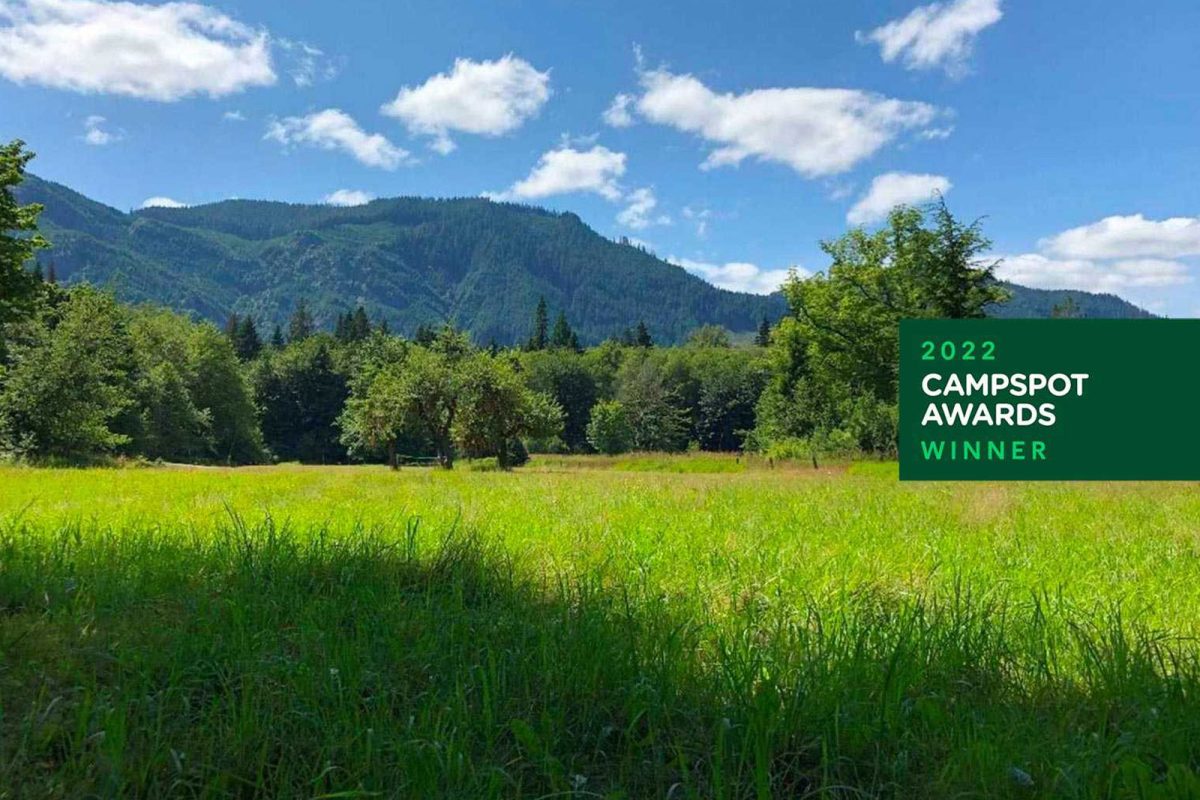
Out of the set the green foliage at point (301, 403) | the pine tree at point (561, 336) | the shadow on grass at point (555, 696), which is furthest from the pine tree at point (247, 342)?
the shadow on grass at point (555, 696)

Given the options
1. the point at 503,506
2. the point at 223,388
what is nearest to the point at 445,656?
the point at 503,506

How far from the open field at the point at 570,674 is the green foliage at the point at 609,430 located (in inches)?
3585

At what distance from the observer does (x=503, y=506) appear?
34.1 ft

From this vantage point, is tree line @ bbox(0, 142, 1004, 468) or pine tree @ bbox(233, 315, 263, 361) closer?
tree line @ bbox(0, 142, 1004, 468)

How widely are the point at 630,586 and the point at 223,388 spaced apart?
7855 centimetres

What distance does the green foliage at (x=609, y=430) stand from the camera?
97312 mm

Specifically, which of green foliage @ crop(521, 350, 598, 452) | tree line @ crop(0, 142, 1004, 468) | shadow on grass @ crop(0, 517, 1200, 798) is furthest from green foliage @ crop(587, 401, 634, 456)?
shadow on grass @ crop(0, 517, 1200, 798)

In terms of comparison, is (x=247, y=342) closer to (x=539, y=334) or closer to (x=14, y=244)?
(x=539, y=334)

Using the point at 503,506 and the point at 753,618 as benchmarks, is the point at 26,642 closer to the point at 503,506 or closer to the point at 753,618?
the point at 753,618

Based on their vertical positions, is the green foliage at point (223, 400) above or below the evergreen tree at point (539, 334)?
below

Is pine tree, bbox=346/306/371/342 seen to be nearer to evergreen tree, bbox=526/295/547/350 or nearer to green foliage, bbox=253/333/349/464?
green foliage, bbox=253/333/349/464

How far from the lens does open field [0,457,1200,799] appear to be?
8.30ft

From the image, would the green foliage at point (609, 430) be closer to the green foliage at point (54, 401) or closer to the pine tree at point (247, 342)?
the pine tree at point (247, 342)

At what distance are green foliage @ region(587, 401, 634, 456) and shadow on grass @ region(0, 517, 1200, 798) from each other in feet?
303
